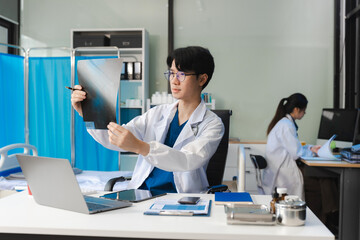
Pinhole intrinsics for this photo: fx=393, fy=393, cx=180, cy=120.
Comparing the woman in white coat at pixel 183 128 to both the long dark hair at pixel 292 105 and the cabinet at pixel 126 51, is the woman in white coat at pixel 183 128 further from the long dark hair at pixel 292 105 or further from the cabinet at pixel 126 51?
the cabinet at pixel 126 51

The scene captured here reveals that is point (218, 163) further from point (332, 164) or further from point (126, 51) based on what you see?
point (126, 51)

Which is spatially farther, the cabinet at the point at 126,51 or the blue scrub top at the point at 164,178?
the cabinet at the point at 126,51

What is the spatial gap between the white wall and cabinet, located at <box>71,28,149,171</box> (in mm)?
330

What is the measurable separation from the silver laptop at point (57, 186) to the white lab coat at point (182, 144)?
1.06 ft

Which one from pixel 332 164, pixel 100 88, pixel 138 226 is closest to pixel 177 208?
pixel 138 226

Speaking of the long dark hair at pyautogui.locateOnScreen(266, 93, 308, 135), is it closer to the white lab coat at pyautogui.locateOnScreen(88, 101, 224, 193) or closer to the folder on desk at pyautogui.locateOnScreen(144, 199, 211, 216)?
the white lab coat at pyautogui.locateOnScreen(88, 101, 224, 193)

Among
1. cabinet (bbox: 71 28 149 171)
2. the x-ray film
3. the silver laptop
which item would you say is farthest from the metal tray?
cabinet (bbox: 71 28 149 171)

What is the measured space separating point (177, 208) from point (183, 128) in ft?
2.73

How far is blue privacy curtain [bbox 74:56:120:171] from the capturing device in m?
4.64

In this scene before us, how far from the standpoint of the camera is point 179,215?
140 cm

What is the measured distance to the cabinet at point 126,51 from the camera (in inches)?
200

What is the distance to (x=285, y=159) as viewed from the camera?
385cm

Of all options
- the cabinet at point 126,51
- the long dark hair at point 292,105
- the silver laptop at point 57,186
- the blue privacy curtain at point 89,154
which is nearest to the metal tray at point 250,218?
the silver laptop at point 57,186

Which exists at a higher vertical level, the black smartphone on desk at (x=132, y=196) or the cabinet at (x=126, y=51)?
the cabinet at (x=126, y=51)
